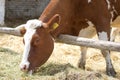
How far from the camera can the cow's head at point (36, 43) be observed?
14.8ft

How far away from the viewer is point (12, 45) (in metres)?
8.21

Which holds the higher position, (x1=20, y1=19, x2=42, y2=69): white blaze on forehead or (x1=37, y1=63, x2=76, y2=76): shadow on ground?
(x1=20, y1=19, x2=42, y2=69): white blaze on forehead

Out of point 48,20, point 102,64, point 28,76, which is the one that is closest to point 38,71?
point 28,76

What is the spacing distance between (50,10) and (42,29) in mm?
504

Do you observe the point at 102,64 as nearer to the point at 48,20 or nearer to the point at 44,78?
the point at 48,20

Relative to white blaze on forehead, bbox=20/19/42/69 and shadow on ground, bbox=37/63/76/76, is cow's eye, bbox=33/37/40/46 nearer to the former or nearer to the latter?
white blaze on forehead, bbox=20/19/42/69

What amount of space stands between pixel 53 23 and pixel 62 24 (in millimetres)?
560

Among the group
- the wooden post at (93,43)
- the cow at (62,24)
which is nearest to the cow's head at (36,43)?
the cow at (62,24)

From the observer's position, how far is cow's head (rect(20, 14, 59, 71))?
14.8ft

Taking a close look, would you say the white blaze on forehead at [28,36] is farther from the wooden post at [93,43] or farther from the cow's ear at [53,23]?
the wooden post at [93,43]

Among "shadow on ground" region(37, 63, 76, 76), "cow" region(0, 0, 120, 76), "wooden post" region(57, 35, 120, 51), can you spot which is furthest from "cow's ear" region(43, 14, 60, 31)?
"shadow on ground" region(37, 63, 76, 76)

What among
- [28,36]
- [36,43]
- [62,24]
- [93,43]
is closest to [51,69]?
[36,43]

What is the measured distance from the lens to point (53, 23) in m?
4.70

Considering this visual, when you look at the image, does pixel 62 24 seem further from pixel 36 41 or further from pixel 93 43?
pixel 93 43
